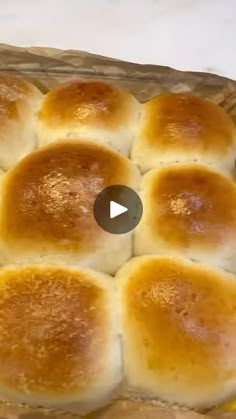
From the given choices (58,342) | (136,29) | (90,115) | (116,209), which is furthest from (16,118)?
(136,29)

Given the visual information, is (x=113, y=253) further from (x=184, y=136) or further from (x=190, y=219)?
(x=184, y=136)

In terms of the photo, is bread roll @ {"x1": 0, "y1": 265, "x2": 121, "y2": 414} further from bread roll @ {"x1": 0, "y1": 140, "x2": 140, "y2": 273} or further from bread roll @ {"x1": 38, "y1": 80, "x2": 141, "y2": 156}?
bread roll @ {"x1": 38, "y1": 80, "x2": 141, "y2": 156}

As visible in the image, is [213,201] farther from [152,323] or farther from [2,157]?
[2,157]

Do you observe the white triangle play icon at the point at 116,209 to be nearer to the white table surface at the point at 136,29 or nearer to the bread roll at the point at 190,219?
the bread roll at the point at 190,219

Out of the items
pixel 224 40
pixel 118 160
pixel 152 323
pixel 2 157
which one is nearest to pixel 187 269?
pixel 152 323
